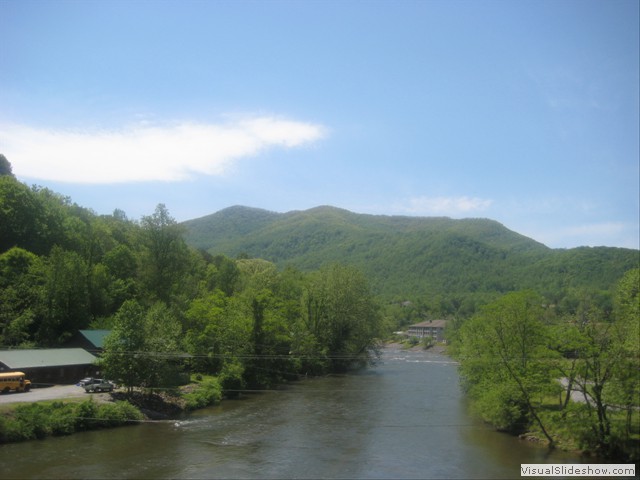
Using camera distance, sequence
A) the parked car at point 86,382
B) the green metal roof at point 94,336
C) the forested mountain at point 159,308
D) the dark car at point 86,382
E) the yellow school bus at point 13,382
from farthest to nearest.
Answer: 1. the green metal roof at point 94,336
2. the forested mountain at point 159,308
3. the parked car at point 86,382
4. the dark car at point 86,382
5. the yellow school bus at point 13,382

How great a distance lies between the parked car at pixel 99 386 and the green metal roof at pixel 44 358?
4.14m

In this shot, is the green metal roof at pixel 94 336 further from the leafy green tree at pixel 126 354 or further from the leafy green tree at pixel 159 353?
the leafy green tree at pixel 126 354

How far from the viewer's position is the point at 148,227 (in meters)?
63.8

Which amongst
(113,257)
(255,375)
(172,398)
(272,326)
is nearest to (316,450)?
(172,398)

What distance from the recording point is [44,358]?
44.0m

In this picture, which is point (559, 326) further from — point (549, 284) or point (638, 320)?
point (549, 284)

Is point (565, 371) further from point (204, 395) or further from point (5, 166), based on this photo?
point (5, 166)

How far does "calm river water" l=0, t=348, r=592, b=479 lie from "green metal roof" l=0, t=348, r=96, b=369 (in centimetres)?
1266

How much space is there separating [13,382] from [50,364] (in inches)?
195

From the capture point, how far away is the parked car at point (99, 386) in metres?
40.5

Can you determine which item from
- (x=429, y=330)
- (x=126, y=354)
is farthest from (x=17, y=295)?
(x=429, y=330)

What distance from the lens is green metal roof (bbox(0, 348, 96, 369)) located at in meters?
41.3

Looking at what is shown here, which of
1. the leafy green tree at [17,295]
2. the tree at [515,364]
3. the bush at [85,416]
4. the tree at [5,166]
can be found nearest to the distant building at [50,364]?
the leafy green tree at [17,295]

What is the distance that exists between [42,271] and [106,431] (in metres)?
28.9
